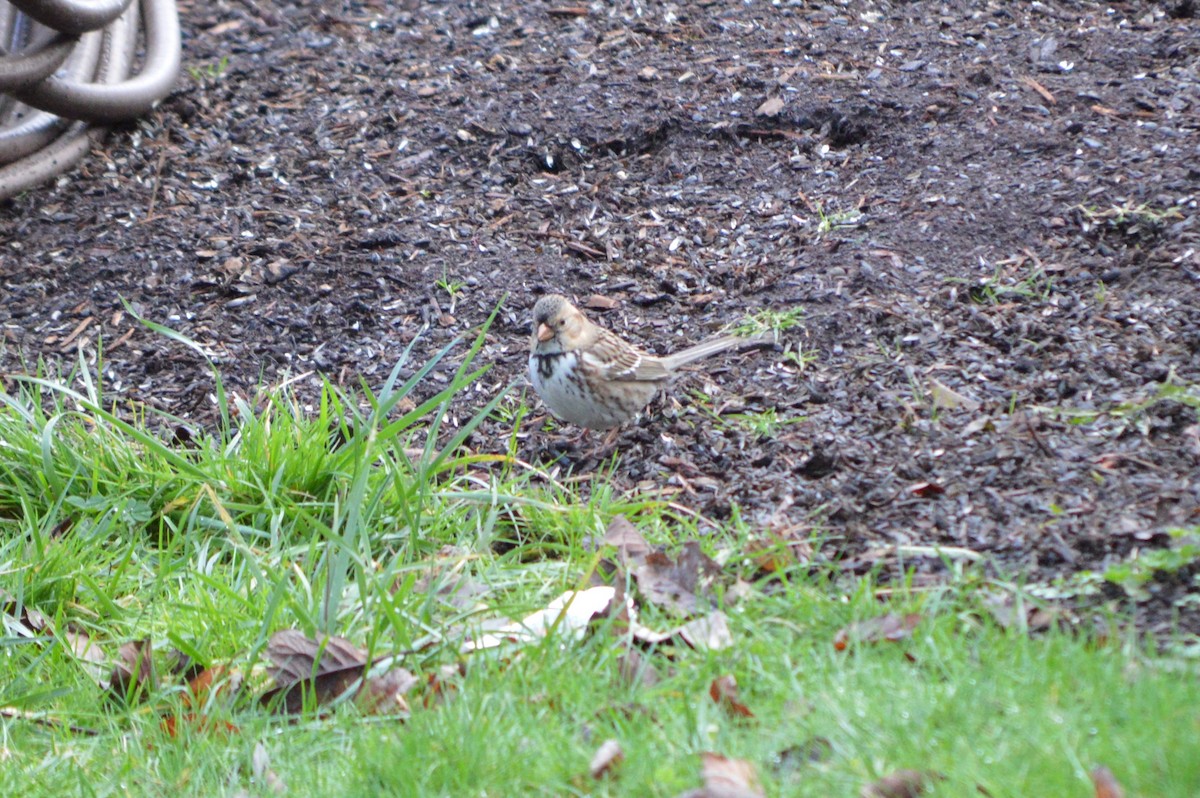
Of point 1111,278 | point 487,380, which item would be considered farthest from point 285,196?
point 1111,278

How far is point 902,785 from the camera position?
93.5 inches

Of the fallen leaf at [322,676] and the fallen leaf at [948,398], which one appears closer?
the fallen leaf at [322,676]

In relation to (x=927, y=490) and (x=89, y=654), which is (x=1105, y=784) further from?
(x=89, y=654)

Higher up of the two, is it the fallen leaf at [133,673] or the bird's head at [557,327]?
the bird's head at [557,327]

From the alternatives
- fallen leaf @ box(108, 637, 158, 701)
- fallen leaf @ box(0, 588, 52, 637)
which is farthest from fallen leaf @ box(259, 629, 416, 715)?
fallen leaf @ box(0, 588, 52, 637)

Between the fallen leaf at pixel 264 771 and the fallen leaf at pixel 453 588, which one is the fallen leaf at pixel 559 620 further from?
the fallen leaf at pixel 264 771

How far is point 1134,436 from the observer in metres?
3.54

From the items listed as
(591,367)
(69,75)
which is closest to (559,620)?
(591,367)

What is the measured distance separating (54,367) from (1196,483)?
4.32 metres

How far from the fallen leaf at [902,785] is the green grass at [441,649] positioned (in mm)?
42

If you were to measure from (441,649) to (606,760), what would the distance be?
73 cm

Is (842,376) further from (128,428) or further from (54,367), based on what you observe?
(54,367)

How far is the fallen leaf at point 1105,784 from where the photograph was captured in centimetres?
221

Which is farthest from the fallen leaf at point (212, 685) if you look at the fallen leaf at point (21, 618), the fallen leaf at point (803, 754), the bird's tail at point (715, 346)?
the bird's tail at point (715, 346)
